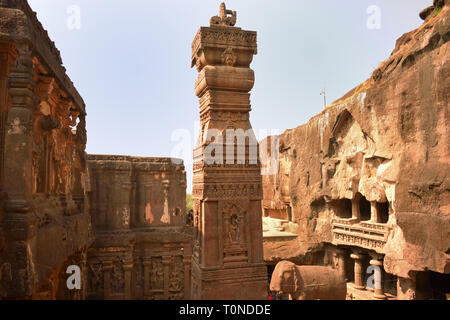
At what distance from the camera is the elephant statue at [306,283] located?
29.8ft

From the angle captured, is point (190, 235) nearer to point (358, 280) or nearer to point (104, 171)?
point (104, 171)

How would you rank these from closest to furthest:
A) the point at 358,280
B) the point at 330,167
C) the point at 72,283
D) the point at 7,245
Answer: the point at 7,245, the point at 72,283, the point at 358,280, the point at 330,167

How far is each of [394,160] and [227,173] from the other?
32.7 feet

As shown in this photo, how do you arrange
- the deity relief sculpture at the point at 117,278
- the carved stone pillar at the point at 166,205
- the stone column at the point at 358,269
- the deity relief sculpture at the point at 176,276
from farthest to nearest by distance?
the stone column at the point at 358,269 < the carved stone pillar at the point at 166,205 < the deity relief sculpture at the point at 176,276 < the deity relief sculpture at the point at 117,278

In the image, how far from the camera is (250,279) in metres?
4.62

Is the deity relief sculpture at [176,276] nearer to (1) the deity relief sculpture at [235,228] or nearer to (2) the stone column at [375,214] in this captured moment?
(1) the deity relief sculpture at [235,228]

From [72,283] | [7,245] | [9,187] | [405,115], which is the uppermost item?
[405,115]

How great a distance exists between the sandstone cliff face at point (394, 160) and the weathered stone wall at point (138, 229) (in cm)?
789

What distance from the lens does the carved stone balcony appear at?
12727mm


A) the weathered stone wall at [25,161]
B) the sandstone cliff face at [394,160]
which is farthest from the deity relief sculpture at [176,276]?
the sandstone cliff face at [394,160]

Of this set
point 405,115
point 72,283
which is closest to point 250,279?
point 72,283

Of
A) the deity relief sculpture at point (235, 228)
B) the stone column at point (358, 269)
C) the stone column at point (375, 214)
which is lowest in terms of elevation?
the stone column at point (358, 269)

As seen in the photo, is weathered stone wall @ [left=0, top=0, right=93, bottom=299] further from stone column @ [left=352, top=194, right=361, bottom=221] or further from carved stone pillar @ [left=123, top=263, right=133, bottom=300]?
stone column @ [left=352, top=194, right=361, bottom=221]
